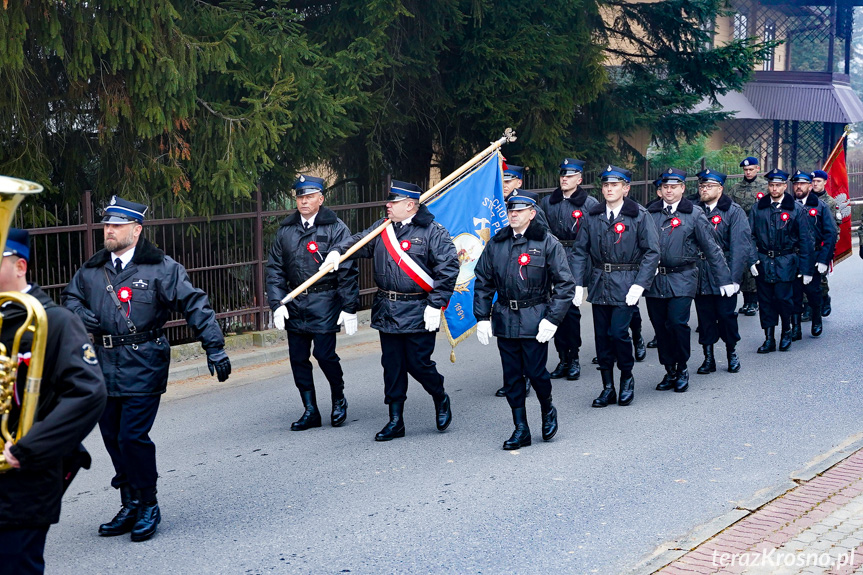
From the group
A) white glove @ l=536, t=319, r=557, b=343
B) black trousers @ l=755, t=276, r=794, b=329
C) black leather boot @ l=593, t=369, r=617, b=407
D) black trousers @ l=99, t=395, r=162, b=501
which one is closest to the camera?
black trousers @ l=99, t=395, r=162, b=501

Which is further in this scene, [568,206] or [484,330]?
[568,206]

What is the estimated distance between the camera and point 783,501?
21.2 ft

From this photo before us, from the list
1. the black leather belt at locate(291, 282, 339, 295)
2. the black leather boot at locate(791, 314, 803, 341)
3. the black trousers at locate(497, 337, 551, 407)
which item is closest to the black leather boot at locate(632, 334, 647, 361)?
the black leather boot at locate(791, 314, 803, 341)

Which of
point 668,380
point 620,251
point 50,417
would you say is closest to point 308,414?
point 620,251

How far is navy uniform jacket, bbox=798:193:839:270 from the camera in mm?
12227

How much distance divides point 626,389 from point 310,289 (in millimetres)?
2899

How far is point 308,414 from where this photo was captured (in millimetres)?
8617

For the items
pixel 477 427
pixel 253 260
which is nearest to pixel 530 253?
pixel 477 427

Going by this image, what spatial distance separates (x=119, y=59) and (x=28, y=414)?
6.88 meters

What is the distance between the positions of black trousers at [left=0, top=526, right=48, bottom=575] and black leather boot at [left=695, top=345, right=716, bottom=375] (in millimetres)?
7814

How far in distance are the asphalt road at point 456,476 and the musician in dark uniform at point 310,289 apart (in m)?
0.54

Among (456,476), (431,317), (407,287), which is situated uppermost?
(407,287)

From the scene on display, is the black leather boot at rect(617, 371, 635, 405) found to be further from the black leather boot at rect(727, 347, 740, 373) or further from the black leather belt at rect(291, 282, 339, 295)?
the black leather belt at rect(291, 282, 339, 295)

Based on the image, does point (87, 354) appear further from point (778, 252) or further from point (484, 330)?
point (778, 252)
